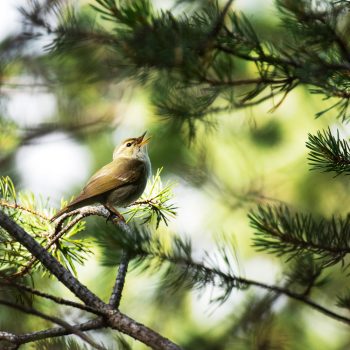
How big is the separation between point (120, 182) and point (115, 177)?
142mm

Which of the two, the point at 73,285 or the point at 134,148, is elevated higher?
the point at 134,148

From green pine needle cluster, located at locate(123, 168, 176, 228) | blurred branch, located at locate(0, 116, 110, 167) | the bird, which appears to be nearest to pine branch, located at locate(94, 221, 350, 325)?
green pine needle cluster, located at locate(123, 168, 176, 228)

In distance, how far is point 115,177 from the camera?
5508mm

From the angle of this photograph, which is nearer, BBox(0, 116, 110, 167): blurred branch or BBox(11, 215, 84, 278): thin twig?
BBox(11, 215, 84, 278): thin twig

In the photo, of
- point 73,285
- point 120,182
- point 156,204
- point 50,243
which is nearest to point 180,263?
point 73,285

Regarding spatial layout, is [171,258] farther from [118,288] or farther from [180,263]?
[118,288]

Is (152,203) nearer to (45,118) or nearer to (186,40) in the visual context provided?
(186,40)

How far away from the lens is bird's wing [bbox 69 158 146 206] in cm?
520

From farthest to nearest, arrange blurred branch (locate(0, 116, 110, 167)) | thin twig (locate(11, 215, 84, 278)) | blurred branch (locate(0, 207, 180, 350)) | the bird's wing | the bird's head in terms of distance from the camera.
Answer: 1. blurred branch (locate(0, 116, 110, 167))
2. the bird's head
3. the bird's wing
4. thin twig (locate(11, 215, 84, 278))
5. blurred branch (locate(0, 207, 180, 350))

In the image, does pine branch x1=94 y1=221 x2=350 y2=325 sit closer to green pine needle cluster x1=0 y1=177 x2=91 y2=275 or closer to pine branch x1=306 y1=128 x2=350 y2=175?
pine branch x1=306 y1=128 x2=350 y2=175

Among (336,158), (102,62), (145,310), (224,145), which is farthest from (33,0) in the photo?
(224,145)

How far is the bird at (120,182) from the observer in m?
5.01

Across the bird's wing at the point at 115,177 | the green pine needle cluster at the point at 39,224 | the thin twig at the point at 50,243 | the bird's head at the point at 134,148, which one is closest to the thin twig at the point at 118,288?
the thin twig at the point at 50,243

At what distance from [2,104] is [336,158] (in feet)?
12.7
